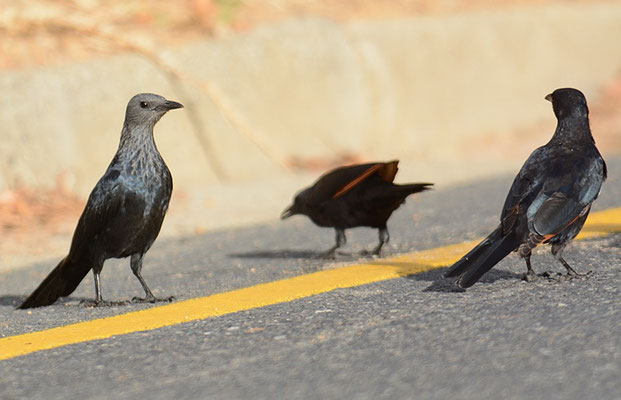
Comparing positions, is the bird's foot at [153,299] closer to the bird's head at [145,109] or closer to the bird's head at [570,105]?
the bird's head at [145,109]

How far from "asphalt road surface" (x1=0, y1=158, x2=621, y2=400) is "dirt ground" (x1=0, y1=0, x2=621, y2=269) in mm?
1987

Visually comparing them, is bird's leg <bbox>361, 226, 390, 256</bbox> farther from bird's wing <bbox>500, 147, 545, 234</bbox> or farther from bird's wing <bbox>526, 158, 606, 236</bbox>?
bird's wing <bbox>526, 158, 606, 236</bbox>

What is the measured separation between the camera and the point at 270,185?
352 inches

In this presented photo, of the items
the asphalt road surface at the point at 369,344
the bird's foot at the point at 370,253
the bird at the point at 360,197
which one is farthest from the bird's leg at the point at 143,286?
the bird's foot at the point at 370,253

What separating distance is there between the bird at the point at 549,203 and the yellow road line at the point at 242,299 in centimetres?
62

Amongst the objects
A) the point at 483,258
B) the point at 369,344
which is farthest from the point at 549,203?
the point at 369,344

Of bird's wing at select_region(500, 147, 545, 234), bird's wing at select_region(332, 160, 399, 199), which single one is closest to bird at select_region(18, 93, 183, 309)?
bird's wing at select_region(332, 160, 399, 199)

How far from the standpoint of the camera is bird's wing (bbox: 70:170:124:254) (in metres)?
5.05

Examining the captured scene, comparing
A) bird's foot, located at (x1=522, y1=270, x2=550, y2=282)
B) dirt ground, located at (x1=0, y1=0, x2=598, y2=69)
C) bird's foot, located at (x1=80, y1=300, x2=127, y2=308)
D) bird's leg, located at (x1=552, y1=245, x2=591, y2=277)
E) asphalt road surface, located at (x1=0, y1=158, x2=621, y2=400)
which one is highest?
dirt ground, located at (x1=0, y1=0, x2=598, y2=69)

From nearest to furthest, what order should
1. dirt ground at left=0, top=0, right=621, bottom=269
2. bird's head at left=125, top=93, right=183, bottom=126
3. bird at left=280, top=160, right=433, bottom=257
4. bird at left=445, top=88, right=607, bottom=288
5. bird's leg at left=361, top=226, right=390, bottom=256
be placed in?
bird at left=445, top=88, right=607, bottom=288 < bird's head at left=125, top=93, right=183, bottom=126 < bird at left=280, top=160, right=433, bottom=257 < bird's leg at left=361, top=226, right=390, bottom=256 < dirt ground at left=0, top=0, right=621, bottom=269

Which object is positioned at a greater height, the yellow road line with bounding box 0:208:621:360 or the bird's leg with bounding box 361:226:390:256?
A: the bird's leg with bounding box 361:226:390:256

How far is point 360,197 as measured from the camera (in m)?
5.94

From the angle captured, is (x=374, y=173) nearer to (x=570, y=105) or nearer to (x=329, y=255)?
(x=329, y=255)

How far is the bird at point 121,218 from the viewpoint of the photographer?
503 centimetres
